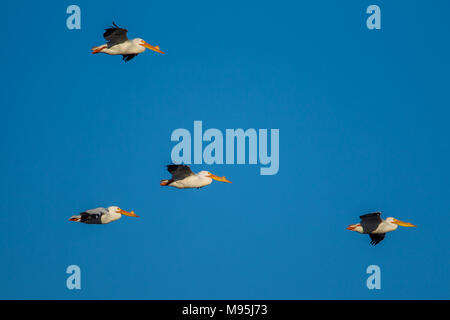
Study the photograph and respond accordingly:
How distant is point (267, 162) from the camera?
4044 centimetres

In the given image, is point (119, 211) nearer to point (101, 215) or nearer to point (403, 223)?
point (101, 215)

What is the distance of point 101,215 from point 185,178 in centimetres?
297

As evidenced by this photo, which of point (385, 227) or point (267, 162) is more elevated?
point (267, 162)

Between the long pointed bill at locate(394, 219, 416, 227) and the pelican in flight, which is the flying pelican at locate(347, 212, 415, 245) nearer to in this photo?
the long pointed bill at locate(394, 219, 416, 227)

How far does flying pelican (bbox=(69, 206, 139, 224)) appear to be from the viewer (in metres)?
33.7

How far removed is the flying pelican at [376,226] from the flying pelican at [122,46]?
29.0 ft

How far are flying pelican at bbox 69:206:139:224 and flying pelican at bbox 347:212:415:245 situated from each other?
7.58 m

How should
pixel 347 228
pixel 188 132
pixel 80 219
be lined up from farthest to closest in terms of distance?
pixel 188 132
pixel 347 228
pixel 80 219

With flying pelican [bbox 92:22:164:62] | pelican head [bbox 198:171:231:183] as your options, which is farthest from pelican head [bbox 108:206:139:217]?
flying pelican [bbox 92:22:164:62]

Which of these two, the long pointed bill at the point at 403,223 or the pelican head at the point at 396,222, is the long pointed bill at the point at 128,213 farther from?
the long pointed bill at the point at 403,223
